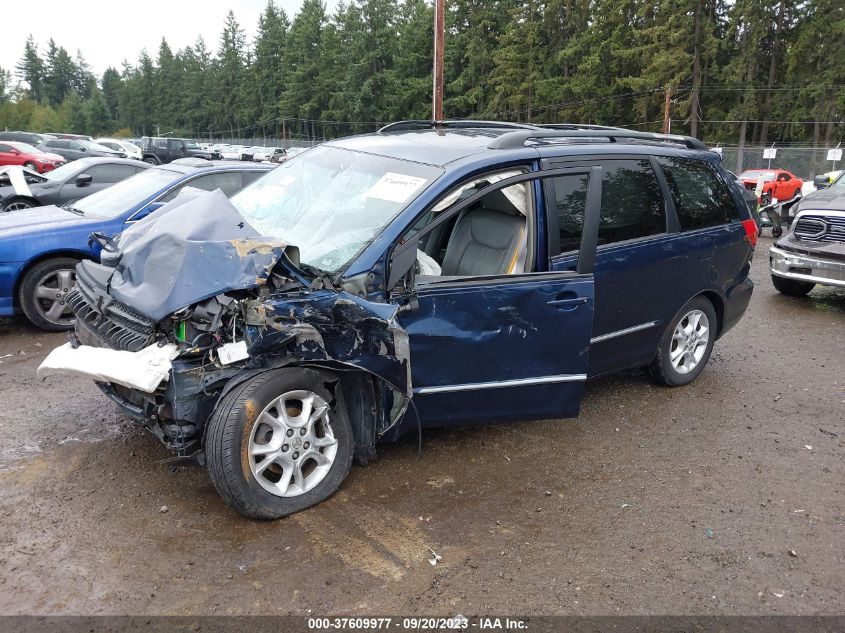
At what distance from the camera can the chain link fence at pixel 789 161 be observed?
31656mm

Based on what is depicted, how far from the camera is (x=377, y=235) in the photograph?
11.8ft

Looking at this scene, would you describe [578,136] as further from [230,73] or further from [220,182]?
[230,73]

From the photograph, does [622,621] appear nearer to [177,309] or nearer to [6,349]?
[177,309]

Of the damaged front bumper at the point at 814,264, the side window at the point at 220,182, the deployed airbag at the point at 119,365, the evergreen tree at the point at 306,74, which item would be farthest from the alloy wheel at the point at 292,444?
the evergreen tree at the point at 306,74

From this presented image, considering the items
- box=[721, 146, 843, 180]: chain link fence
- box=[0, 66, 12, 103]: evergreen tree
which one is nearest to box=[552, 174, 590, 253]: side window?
box=[721, 146, 843, 180]: chain link fence

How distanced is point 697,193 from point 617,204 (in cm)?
102

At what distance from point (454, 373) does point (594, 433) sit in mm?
A: 1473

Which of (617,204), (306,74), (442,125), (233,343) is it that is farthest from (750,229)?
(306,74)

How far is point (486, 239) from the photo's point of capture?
4.37 meters

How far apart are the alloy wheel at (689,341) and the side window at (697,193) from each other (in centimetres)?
73

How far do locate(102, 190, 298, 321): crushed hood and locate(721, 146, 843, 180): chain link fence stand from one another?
107 feet

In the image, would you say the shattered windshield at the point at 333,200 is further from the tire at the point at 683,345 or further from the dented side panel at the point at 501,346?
the tire at the point at 683,345

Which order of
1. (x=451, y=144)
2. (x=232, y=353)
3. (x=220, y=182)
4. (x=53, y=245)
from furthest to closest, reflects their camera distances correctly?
1. (x=220, y=182)
2. (x=53, y=245)
3. (x=451, y=144)
4. (x=232, y=353)

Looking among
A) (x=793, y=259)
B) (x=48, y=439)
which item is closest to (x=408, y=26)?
(x=793, y=259)
